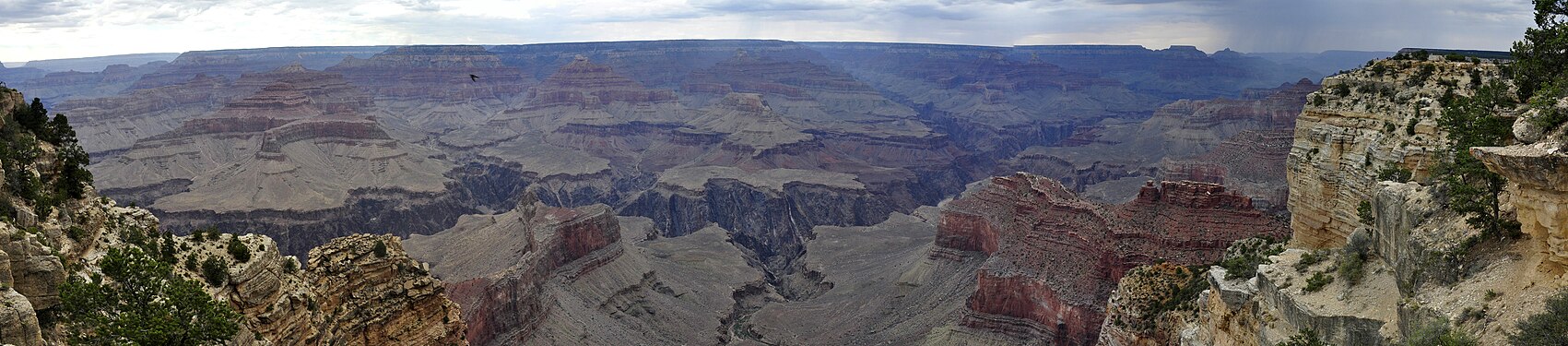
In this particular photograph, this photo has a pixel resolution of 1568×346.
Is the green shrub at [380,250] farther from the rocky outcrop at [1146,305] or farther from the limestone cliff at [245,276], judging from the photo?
the rocky outcrop at [1146,305]

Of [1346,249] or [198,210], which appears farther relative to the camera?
[198,210]

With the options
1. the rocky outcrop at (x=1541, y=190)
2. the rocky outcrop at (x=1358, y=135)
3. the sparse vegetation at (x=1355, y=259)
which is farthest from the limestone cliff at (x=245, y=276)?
the rocky outcrop at (x=1358, y=135)

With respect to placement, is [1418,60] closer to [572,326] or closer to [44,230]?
[44,230]

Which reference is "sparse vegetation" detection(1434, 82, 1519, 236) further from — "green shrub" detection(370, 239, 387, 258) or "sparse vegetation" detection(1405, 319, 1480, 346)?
"green shrub" detection(370, 239, 387, 258)

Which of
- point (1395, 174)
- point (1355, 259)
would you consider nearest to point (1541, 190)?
point (1355, 259)

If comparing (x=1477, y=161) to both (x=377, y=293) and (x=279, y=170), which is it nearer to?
(x=377, y=293)

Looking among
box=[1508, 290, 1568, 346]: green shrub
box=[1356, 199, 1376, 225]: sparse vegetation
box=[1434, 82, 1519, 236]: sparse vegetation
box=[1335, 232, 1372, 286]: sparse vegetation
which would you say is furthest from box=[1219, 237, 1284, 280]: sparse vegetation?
box=[1508, 290, 1568, 346]: green shrub

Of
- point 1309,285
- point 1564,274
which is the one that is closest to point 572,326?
point 1309,285

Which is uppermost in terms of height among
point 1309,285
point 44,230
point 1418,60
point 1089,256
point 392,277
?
Answer: point 1418,60

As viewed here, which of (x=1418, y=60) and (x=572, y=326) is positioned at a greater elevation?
(x=1418, y=60)
